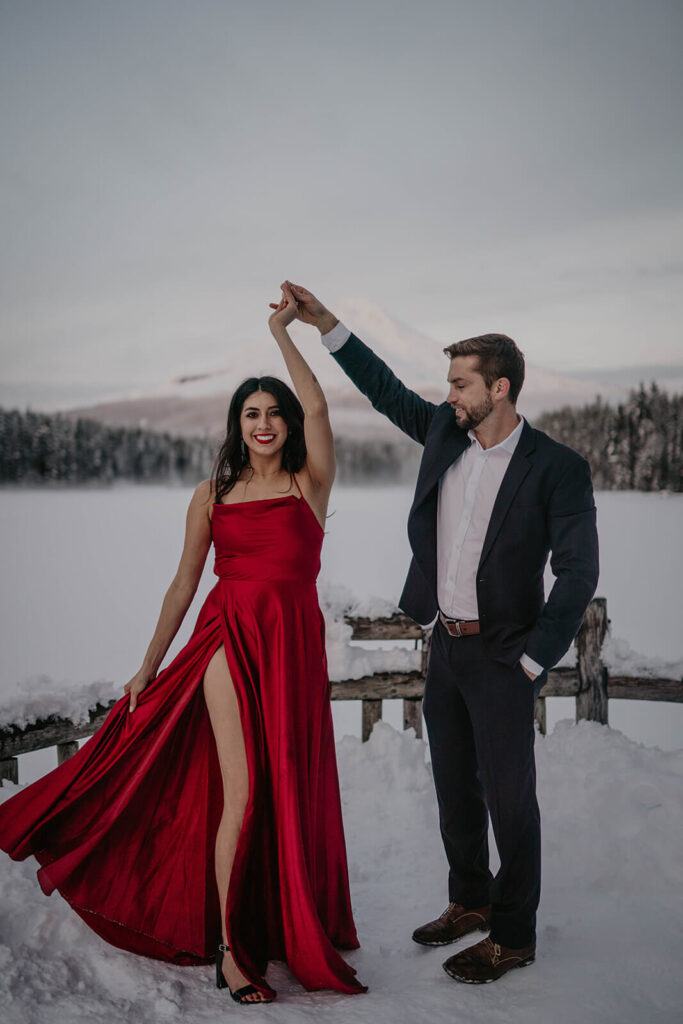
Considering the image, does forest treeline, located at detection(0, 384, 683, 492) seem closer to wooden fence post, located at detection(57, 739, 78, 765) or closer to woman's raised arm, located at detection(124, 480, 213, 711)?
wooden fence post, located at detection(57, 739, 78, 765)

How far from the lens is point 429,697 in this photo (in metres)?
2.65

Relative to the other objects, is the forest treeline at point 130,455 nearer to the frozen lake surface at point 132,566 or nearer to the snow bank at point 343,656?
the frozen lake surface at point 132,566

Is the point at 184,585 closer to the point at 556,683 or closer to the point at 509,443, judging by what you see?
the point at 509,443

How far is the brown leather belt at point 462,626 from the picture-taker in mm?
2455

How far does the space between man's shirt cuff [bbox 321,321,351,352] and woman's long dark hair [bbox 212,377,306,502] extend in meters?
0.22

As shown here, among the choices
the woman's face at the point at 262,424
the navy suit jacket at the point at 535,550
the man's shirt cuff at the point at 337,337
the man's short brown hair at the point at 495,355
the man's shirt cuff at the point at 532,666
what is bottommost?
the man's shirt cuff at the point at 532,666

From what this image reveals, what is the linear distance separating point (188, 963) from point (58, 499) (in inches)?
192

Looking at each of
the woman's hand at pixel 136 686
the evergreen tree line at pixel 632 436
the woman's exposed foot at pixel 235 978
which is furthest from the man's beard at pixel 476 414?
the evergreen tree line at pixel 632 436

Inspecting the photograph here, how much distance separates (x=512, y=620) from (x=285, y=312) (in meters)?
1.12

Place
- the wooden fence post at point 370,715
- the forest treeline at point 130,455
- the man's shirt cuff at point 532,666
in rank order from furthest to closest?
the forest treeline at point 130,455, the wooden fence post at point 370,715, the man's shirt cuff at point 532,666

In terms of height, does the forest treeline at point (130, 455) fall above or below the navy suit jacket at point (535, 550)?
above

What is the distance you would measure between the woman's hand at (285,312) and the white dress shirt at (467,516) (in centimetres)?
64

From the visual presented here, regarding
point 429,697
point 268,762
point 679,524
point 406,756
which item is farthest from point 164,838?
point 679,524

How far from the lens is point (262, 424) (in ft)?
8.29
